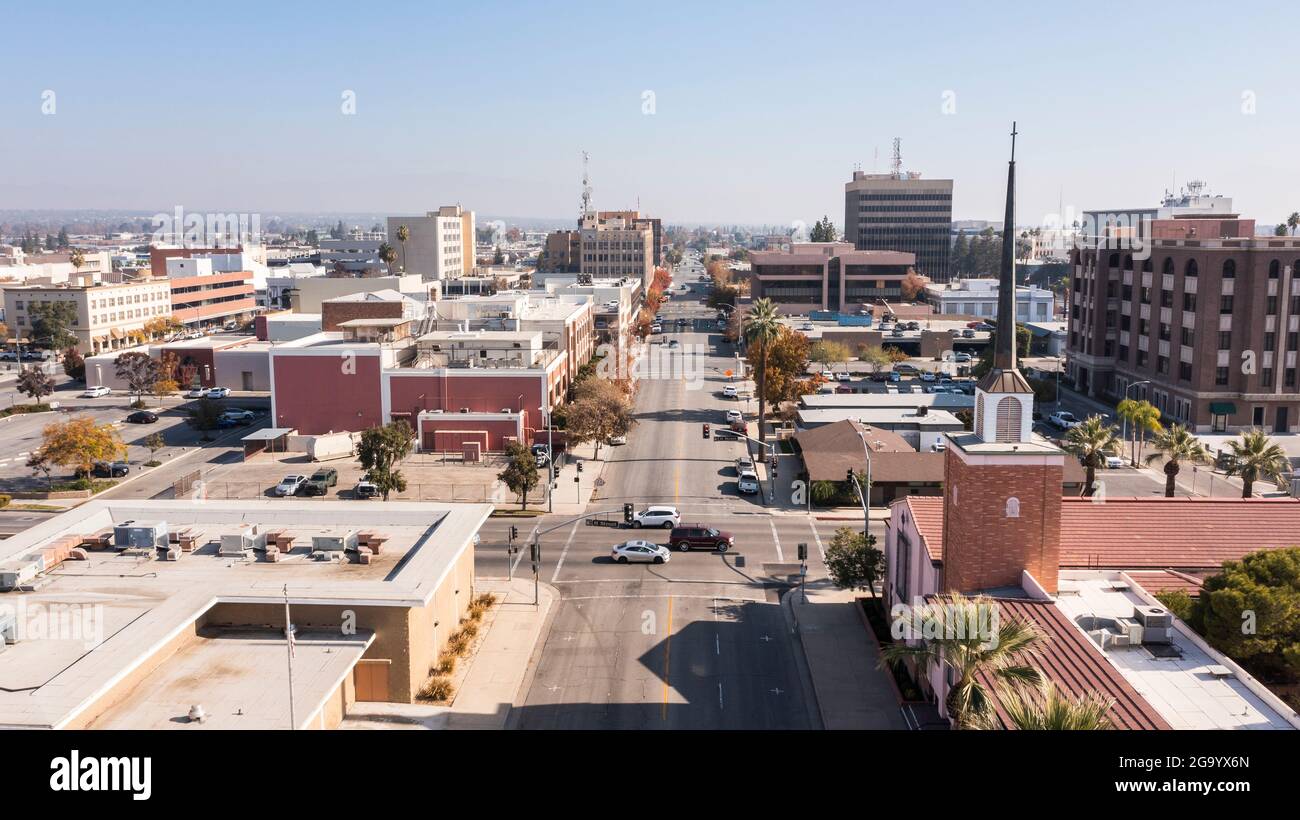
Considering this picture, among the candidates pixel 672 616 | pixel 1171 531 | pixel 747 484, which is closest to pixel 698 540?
pixel 672 616

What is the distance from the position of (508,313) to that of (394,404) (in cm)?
1765

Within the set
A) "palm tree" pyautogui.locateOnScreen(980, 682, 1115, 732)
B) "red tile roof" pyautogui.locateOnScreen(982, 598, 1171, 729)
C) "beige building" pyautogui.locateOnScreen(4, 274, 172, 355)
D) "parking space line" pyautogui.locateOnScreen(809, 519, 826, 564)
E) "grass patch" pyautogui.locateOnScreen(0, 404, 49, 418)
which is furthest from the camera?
"beige building" pyautogui.locateOnScreen(4, 274, 172, 355)

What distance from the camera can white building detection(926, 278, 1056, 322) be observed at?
127188mm

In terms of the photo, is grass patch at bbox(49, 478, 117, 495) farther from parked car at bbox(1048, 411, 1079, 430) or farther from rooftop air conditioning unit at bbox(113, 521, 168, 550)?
parked car at bbox(1048, 411, 1079, 430)

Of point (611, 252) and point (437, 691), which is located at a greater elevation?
point (611, 252)

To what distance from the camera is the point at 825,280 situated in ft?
460

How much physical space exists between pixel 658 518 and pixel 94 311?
8927 centimetres

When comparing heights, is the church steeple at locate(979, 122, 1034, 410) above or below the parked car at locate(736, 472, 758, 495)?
above

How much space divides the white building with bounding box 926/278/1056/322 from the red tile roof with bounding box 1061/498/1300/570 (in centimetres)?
9665

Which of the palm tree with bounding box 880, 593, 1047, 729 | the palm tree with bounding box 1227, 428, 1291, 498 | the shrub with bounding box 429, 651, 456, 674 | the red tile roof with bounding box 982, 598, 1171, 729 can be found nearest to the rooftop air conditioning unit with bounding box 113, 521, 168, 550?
the shrub with bounding box 429, 651, 456, 674

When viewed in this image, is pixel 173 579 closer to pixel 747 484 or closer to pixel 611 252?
pixel 747 484

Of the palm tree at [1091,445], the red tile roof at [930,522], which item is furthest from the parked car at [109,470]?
the palm tree at [1091,445]

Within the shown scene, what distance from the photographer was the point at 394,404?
64188 millimetres

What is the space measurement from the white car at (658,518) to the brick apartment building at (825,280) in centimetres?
9660
